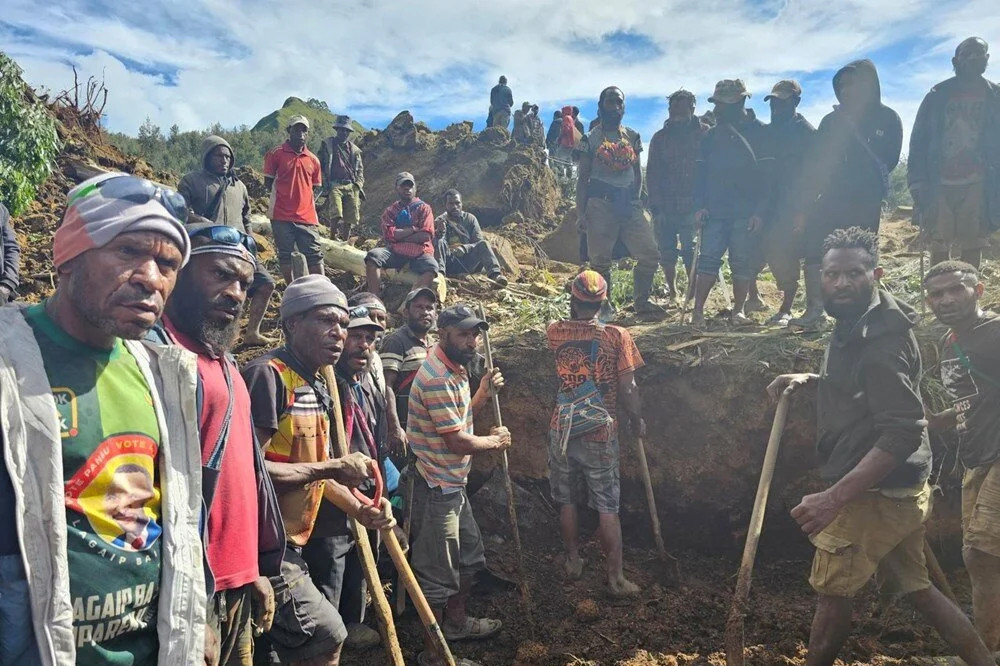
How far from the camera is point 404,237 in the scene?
792cm

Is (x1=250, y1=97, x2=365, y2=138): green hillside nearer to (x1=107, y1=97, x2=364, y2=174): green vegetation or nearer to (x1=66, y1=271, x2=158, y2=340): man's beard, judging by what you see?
(x1=107, y1=97, x2=364, y2=174): green vegetation

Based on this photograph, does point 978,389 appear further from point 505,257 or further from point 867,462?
point 505,257

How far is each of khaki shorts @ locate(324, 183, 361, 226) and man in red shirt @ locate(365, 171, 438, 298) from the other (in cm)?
351

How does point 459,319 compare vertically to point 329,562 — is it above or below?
above

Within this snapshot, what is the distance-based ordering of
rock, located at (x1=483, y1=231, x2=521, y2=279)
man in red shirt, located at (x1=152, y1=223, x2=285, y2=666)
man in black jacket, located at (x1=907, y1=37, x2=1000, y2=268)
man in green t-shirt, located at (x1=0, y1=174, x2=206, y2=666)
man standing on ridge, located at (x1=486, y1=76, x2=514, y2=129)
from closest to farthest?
man in green t-shirt, located at (x1=0, y1=174, x2=206, y2=666) → man in red shirt, located at (x1=152, y1=223, x2=285, y2=666) → man in black jacket, located at (x1=907, y1=37, x2=1000, y2=268) → rock, located at (x1=483, y1=231, x2=521, y2=279) → man standing on ridge, located at (x1=486, y1=76, x2=514, y2=129)

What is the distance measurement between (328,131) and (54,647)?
36.4 meters

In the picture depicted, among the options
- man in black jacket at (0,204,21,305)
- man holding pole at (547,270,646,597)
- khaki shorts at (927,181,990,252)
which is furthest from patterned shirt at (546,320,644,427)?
man in black jacket at (0,204,21,305)

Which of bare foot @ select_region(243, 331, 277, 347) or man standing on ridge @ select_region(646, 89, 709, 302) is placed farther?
bare foot @ select_region(243, 331, 277, 347)

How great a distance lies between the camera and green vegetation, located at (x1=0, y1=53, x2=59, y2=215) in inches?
325

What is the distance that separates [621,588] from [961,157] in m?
4.72

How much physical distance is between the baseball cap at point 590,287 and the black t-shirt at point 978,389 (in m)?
2.18

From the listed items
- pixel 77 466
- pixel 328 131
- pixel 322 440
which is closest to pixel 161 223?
pixel 77 466

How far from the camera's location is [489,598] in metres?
4.91

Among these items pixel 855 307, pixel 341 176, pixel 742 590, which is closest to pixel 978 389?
pixel 855 307
